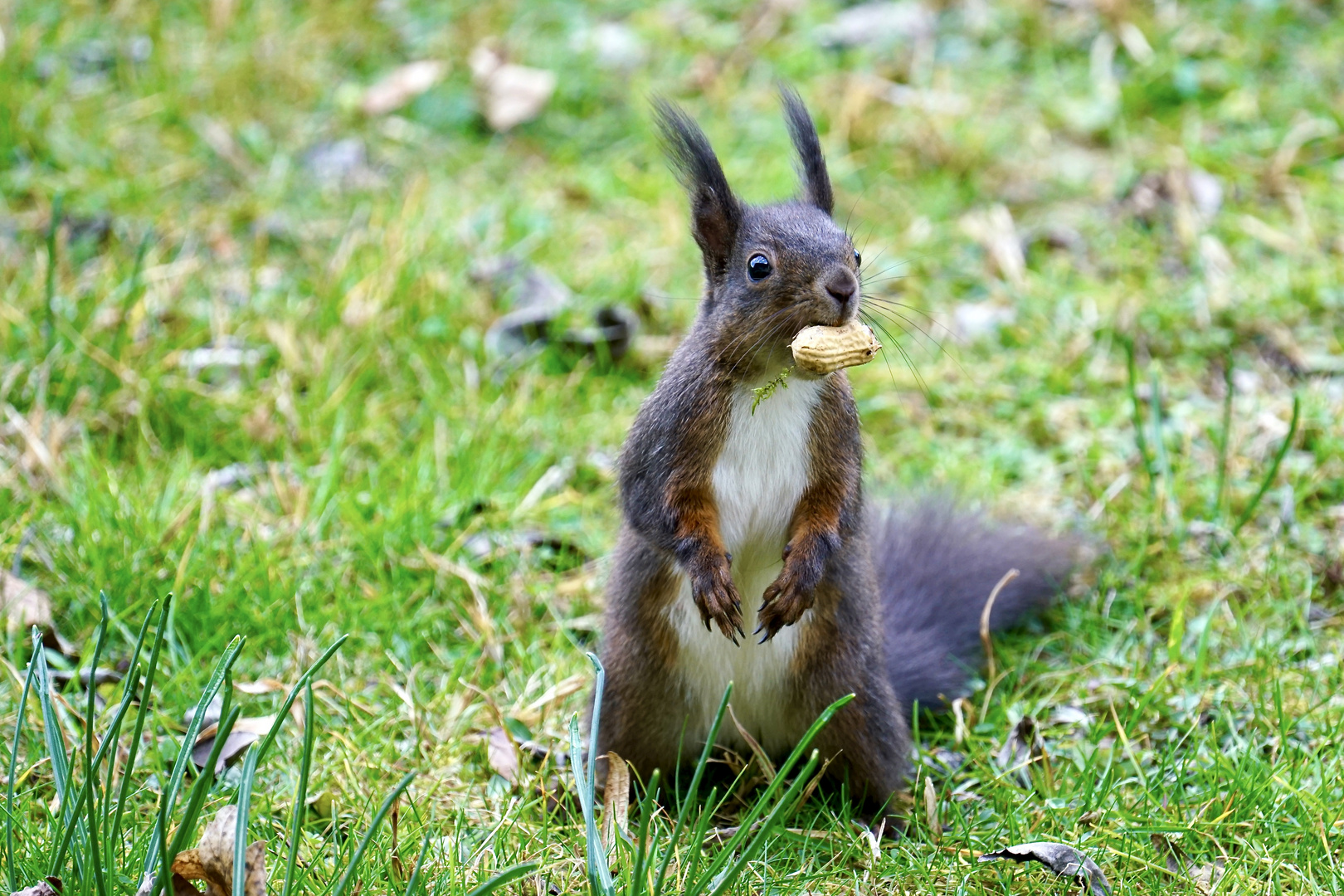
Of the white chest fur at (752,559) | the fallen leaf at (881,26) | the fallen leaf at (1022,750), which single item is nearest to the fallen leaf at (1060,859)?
the fallen leaf at (1022,750)

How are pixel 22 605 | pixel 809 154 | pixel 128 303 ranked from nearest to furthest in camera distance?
1. pixel 809 154
2. pixel 22 605
3. pixel 128 303

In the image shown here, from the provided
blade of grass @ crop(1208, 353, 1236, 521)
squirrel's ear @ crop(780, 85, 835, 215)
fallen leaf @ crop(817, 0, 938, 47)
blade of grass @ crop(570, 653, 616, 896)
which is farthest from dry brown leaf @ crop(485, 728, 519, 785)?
fallen leaf @ crop(817, 0, 938, 47)

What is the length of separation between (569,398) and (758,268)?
1.61 m

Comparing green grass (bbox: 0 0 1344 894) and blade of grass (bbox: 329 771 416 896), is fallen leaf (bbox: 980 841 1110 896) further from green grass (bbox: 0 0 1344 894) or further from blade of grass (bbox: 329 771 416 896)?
blade of grass (bbox: 329 771 416 896)

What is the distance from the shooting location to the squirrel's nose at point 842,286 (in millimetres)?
2086

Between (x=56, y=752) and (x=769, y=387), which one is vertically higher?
(x=769, y=387)

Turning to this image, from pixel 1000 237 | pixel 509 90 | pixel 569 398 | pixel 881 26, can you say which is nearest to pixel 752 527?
pixel 569 398

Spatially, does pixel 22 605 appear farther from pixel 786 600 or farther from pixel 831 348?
pixel 831 348

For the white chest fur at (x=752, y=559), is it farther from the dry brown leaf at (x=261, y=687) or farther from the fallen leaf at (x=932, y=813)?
the dry brown leaf at (x=261, y=687)

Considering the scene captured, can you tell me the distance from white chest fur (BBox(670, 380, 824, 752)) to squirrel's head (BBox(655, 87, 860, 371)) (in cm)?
9

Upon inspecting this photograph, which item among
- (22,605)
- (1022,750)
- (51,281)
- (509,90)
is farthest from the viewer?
(509,90)

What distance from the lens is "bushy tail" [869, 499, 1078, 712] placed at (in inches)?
105

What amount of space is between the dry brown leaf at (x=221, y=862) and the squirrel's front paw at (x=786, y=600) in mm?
833

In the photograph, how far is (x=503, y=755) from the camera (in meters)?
2.46
